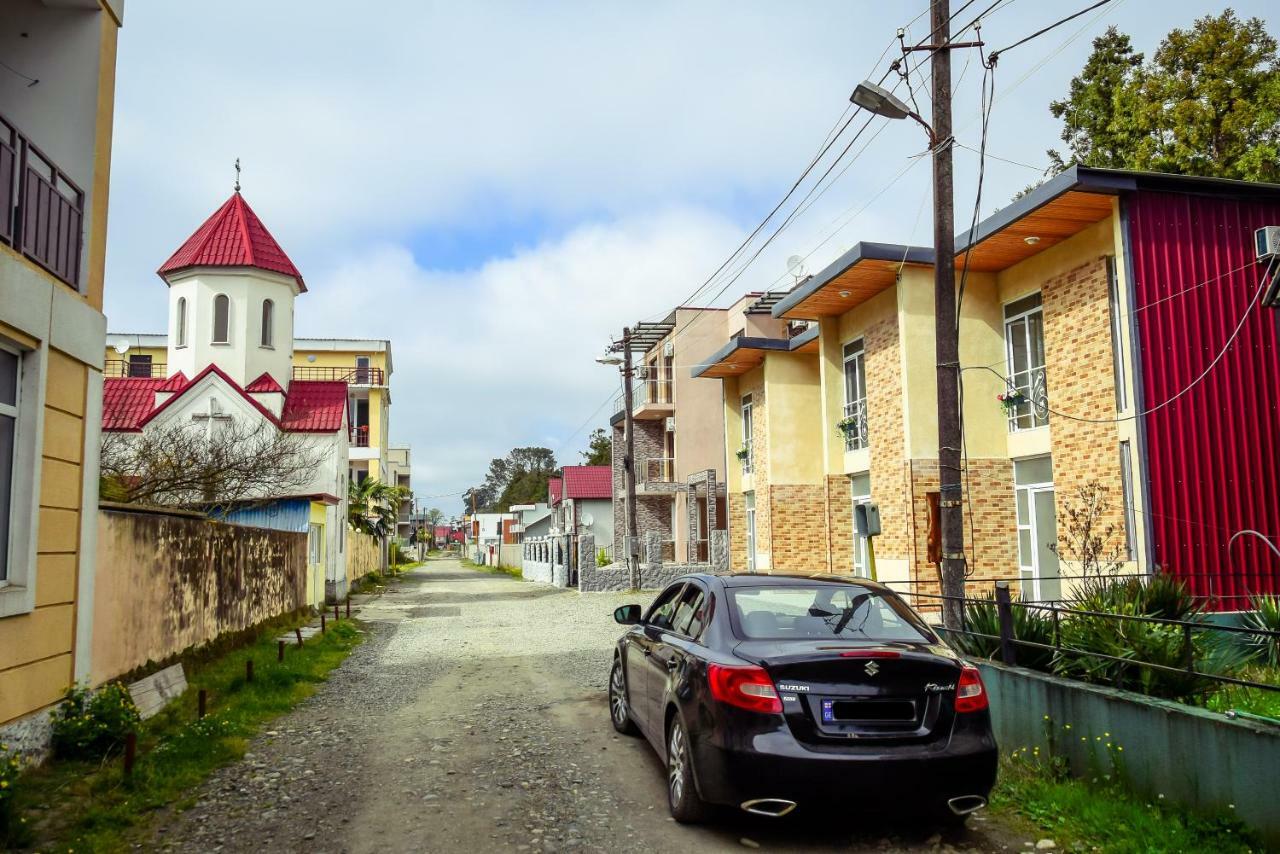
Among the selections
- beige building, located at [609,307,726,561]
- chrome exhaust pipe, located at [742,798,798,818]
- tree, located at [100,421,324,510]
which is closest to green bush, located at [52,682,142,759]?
chrome exhaust pipe, located at [742,798,798,818]

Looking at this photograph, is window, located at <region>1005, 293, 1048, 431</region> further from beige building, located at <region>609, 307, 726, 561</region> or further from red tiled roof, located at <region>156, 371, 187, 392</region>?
red tiled roof, located at <region>156, 371, 187, 392</region>

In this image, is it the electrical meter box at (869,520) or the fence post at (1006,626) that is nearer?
the fence post at (1006,626)

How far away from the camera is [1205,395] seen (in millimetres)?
13039

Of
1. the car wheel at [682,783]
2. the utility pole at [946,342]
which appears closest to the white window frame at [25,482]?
the car wheel at [682,783]

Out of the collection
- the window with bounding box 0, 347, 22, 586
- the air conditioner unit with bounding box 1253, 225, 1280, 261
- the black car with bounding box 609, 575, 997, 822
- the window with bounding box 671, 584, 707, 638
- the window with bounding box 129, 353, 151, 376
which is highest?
the window with bounding box 129, 353, 151, 376

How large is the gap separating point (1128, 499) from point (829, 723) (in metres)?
10.0

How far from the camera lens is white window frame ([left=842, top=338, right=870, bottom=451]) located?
65.3 feet

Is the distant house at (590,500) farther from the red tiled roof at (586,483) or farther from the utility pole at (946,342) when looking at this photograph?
the utility pole at (946,342)

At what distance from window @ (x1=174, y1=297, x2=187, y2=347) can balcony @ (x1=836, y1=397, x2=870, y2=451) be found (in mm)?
19479

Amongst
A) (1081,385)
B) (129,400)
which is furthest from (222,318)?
(1081,385)

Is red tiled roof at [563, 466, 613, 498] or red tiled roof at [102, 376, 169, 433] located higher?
red tiled roof at [102, 376, 169, 433]

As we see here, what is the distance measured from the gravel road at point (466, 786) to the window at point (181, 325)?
64.3 feet

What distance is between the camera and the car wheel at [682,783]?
554 cm

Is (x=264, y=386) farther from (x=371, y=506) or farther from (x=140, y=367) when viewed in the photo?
(x=140, y=367)
